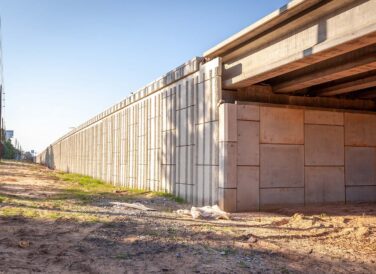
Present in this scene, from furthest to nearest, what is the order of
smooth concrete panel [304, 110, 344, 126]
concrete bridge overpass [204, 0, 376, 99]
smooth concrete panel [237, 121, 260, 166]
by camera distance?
smooth concrete panel [304, 110, 344, 126], smooth concrete panel [237, 121, 260, 166], concrete bridge overpass [204, 0, 376, 99]

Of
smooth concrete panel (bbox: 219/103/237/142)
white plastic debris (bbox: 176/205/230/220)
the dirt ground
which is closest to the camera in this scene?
the dirt ground

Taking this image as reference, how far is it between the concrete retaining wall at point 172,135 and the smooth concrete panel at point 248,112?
728mm

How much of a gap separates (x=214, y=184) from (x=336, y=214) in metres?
3.45

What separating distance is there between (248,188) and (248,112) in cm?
222

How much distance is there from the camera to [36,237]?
23.8 feet

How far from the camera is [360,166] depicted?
13625 mm

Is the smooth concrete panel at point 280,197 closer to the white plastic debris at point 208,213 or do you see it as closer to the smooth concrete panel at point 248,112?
the white plastic debris at point 208,213

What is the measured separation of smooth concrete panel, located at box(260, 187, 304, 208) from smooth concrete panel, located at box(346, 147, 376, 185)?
2.10m

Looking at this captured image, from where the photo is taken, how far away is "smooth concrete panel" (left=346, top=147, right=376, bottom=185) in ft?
44.0

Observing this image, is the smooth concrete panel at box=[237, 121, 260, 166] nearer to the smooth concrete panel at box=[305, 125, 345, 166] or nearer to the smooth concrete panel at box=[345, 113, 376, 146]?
the smooth concrete panel at box=[305, 125, 345, 166]

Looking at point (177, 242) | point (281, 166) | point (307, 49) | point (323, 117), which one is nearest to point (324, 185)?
point (281, 166)

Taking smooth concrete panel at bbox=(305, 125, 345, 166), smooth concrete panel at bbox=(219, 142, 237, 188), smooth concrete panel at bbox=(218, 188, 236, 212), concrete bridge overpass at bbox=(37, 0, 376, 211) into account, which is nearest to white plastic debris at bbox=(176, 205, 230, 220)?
smooth concrete panel at bbox=(218, 188, 236, 212)

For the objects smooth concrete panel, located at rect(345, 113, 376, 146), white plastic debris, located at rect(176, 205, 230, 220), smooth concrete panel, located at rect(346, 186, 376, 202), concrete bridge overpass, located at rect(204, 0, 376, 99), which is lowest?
white plastic debris, located at rect(176, 205, 230, 220)

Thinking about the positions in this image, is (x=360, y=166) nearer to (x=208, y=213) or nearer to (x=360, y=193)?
(x=360, y=193)
